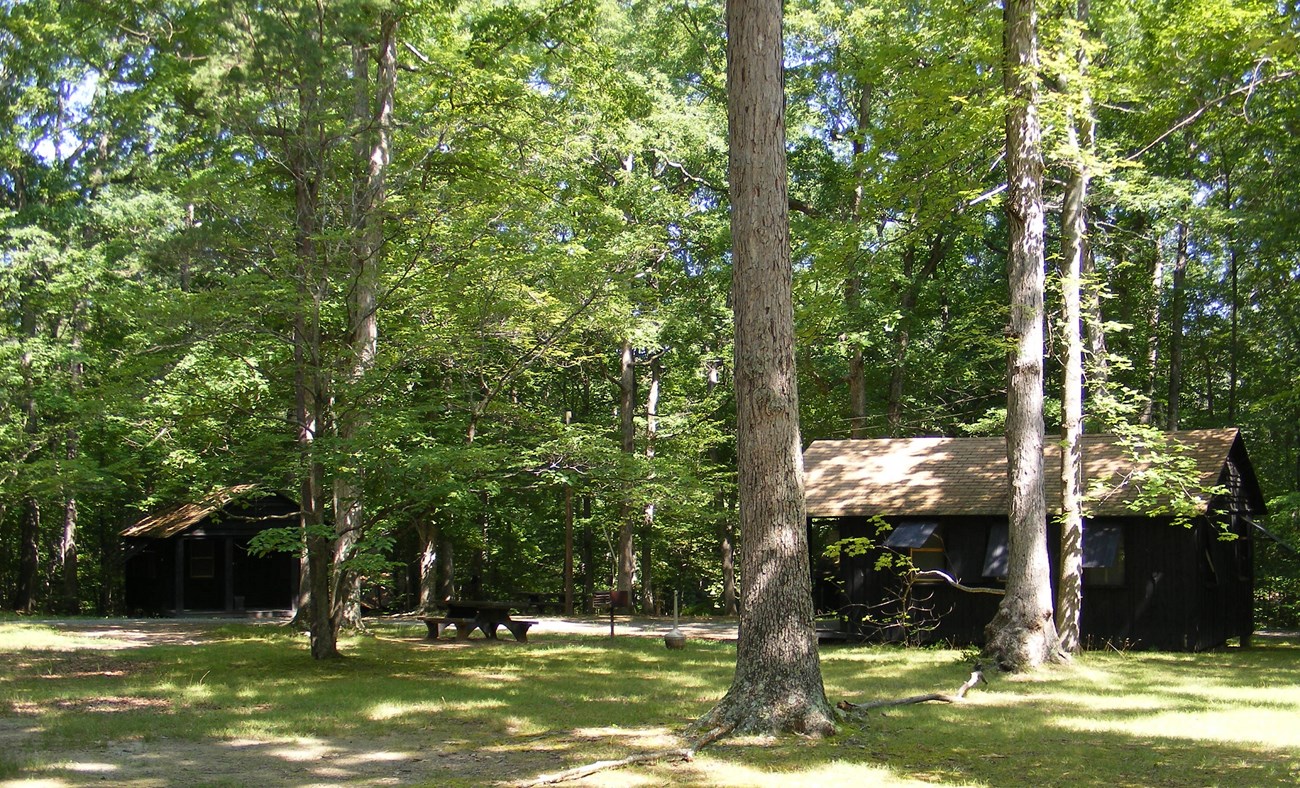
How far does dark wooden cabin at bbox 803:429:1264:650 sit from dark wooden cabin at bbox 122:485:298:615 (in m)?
14.6

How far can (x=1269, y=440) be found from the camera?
29469 millimetres

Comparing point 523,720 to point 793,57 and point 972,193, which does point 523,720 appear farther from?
point 793,57

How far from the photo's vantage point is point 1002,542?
1839 centimetres

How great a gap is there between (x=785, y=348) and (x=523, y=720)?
4.24m

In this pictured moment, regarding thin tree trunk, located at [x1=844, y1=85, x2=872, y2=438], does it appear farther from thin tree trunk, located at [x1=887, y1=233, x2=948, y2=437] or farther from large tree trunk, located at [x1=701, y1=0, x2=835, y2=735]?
large tree trunk, located at [x1=701, y1=0, x2=835, y2=735]

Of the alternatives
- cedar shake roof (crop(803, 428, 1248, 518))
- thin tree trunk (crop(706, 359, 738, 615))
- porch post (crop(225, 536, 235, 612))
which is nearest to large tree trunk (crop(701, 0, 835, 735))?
cedar shake roof (crop(803, 428, 1248, 518))

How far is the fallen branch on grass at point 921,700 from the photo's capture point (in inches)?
378

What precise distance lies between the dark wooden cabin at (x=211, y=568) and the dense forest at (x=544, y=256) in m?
2.49

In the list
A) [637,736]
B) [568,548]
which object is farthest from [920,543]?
[568,548]

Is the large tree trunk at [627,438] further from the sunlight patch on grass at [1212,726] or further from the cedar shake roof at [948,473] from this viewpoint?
the sunlight patch on grass at [1212,726]

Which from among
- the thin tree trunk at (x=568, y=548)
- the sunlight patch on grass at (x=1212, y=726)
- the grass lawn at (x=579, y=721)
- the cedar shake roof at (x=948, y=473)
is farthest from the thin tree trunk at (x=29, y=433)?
the sunlight patch on grass at (x=1212, y=726)

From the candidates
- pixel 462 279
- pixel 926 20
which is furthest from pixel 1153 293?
pixel 462 279

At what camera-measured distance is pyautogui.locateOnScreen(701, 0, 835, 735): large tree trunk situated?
888 cm

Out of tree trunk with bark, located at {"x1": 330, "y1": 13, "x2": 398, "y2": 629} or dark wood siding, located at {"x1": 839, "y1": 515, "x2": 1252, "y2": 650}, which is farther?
dark wood siding, located at {"x1": 839, "y1": 515, "x2": 1252, "y2": 650}
